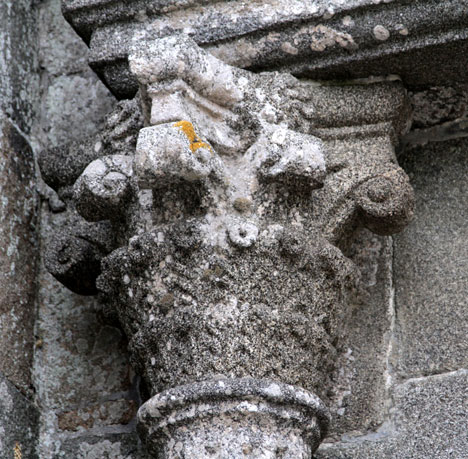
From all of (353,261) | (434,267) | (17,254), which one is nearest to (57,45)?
(17,254)

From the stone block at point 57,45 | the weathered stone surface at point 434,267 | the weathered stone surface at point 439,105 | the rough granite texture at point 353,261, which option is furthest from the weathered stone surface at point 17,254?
the weathered stone surface at point 439,105

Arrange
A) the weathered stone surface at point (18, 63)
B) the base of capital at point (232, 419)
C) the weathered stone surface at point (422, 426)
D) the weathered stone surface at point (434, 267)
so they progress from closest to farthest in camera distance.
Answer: the base of capital at point (232, 419)
the weathered stone surface at point (422, 426)
the weathered stone surface at point (434, 267)
the weathered stone surface at point (18, 63)

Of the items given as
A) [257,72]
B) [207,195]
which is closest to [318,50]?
[257,72]

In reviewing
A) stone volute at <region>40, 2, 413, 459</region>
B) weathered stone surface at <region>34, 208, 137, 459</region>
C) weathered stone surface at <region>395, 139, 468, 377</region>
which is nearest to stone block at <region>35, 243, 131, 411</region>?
weathered stone surface at <region>34, 208, 137, 459</region>

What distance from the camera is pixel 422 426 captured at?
179 cm

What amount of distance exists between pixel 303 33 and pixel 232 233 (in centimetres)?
49

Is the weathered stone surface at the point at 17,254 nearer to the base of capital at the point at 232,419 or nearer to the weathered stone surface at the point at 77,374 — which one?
the weathered stone surface at the point at 77,374

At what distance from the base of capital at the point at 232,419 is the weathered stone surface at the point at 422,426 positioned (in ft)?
0.74

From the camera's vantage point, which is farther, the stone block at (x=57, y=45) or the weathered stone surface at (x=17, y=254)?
the stone block at (x=57, y=45)

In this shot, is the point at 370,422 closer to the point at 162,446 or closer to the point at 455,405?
the point at 455,405

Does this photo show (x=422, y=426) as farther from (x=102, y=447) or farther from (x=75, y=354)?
(x=75, y=354)

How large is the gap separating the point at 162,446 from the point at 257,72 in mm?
802

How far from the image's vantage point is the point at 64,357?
79.5 inches

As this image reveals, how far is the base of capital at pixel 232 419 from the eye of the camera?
5.13 feet
